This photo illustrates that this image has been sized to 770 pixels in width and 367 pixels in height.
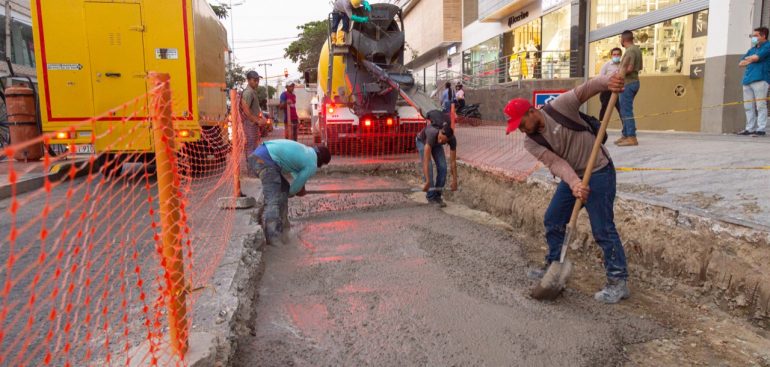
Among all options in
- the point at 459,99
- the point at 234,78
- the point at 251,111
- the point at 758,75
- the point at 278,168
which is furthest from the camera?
the point at 234,78

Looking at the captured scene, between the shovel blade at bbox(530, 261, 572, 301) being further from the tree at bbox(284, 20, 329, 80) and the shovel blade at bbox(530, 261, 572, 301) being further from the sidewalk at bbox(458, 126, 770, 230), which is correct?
the tree at bbox(284, 20, 329, 80)

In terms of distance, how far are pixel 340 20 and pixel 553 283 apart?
8218mm

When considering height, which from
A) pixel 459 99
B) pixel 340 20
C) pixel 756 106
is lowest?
pixel 756 106

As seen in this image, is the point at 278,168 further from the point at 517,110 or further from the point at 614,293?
the point at 614,293

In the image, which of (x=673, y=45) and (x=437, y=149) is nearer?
(x=437, y=149)

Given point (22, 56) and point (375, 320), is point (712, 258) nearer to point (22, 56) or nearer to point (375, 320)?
point (375, 320)

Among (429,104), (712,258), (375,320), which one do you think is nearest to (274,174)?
(375,320)

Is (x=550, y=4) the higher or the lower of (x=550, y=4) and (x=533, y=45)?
the higher

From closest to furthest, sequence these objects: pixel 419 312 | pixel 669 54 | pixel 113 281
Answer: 1. pixel 419 312
2. pixel 113 281
3. pixel 669 54

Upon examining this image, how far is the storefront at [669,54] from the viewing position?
11.3m

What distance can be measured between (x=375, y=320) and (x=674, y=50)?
1213cm

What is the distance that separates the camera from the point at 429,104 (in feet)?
31.4

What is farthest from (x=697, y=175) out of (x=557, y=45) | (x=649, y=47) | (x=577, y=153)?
(x=557, y=45)

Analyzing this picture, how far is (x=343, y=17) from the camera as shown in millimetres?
10312
